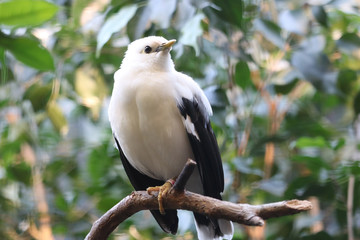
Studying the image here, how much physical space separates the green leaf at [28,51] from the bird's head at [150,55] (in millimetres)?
346

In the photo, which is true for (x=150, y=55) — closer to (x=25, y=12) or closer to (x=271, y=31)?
(x=25, y=12)

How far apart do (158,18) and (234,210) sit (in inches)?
43.0

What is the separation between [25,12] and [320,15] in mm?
1449

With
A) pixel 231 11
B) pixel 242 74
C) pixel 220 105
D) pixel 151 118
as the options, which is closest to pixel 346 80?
pixel 242 74

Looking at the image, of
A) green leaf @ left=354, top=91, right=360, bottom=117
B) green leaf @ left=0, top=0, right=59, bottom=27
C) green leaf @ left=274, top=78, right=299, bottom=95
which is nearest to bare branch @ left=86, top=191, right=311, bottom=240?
green leaf @ left=0, top=0, right=59, bottom=27

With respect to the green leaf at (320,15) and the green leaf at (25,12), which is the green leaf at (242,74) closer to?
the green leaf at (320,15)

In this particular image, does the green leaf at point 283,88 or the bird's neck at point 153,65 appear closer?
the bird's neck at point 153,65

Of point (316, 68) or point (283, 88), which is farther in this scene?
point (283, 88)

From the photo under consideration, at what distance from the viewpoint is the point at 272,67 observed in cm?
293

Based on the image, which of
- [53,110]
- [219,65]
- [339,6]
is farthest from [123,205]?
[339,6]

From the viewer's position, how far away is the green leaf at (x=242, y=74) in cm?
263

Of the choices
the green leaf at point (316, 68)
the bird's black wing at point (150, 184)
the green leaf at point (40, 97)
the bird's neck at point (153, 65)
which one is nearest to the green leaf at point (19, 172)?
the green leaf at point (40, 97)

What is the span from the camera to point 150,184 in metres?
2.48

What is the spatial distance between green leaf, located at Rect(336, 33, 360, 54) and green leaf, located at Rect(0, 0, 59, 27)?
1490 millimetres
